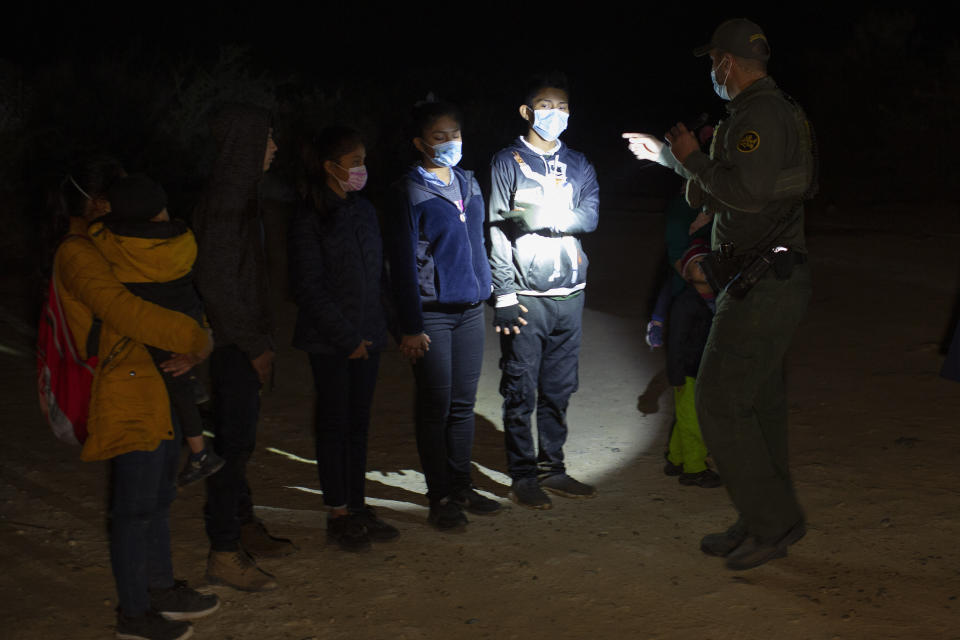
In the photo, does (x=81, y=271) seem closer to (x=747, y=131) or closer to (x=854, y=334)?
(x=747, y=131)

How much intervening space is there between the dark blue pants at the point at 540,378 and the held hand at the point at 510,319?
1.3 inches

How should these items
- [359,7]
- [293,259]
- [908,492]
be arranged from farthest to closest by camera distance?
[359,7] → [908,492] → [293,259]

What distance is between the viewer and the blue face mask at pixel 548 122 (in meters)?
5.14

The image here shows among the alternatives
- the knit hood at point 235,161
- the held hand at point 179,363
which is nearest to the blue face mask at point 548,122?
the knit hood at point 235,161

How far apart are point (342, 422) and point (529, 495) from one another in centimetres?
122

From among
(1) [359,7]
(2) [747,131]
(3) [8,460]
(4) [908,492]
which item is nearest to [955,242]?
(4) [908,492]

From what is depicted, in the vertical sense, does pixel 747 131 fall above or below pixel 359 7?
below

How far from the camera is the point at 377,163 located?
25828 millimetres

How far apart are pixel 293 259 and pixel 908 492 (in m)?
3.32

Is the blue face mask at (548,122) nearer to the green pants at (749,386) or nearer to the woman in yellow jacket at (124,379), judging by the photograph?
the green pants at (749,386)

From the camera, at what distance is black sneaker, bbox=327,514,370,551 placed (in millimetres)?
4461

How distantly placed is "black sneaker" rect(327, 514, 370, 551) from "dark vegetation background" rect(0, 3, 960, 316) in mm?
1718

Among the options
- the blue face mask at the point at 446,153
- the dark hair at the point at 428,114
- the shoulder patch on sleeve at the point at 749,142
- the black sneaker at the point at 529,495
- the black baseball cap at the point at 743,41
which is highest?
the black baseball cap at the point at 743,41

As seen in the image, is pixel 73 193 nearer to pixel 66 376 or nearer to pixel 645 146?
pixel 66 376
